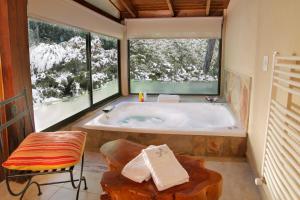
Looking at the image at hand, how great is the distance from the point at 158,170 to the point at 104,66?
3378mm

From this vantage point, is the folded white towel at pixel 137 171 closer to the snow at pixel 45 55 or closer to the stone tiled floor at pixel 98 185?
the stone tiled floor at pixel 98 185

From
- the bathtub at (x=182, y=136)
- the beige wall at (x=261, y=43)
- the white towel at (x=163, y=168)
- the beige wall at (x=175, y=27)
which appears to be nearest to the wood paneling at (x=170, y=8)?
the beige wall at (x=175, y=27)

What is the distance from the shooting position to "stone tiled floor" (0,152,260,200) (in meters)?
1.99

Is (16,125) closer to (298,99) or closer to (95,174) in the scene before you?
(95,174)

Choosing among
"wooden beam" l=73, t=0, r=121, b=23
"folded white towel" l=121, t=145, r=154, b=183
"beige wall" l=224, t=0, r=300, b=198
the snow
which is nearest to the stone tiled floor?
"beige wall" l=224, t=0, r=300, b=198

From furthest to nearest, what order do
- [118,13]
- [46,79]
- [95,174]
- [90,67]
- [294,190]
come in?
[118,13] → [90,67] → [46,79] → [95,174] → [294,190]

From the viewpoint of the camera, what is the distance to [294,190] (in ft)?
4.05

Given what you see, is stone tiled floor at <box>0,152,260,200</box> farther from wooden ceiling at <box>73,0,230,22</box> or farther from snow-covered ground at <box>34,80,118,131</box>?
wooden ceiling at <box>73,0,230,22</box>

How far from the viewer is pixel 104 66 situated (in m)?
4.58

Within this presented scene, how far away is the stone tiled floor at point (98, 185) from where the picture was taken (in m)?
1.99

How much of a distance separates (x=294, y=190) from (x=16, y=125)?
212 cm

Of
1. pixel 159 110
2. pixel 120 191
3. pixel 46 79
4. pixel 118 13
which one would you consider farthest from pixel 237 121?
pixel 118 13

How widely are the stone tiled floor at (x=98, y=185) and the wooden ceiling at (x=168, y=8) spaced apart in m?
3.00

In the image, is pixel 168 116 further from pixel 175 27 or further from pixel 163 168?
pixel 163 168
